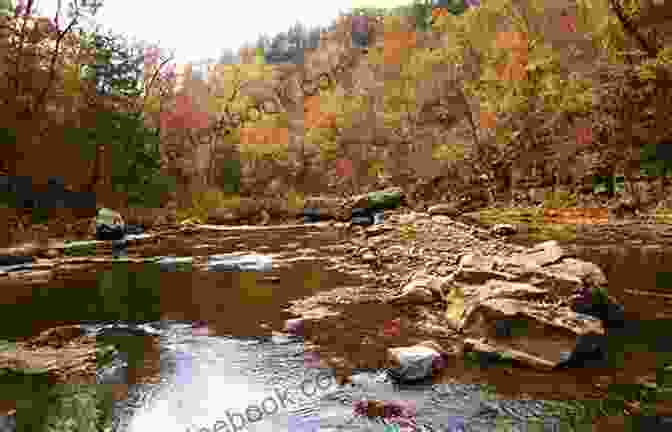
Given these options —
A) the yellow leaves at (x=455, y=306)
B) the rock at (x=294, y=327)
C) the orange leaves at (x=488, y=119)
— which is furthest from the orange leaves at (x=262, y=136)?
the yellow leaves at (x=455, y=306)

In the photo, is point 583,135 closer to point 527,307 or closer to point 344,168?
point 527,307

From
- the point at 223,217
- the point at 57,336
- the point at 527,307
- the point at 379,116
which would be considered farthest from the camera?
the point at 379,116

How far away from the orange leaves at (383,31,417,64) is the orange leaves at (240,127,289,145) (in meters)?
12.4

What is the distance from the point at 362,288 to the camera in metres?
8.91

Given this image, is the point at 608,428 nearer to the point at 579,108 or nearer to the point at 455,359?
the point at 455,359

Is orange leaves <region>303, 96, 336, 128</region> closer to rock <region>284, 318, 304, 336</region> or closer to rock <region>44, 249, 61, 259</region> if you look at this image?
rock <region>44, 249, 61, 259</region>

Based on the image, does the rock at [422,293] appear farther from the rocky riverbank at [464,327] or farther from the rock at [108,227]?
the rock at [108,227]

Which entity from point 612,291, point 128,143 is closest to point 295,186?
point 128,143

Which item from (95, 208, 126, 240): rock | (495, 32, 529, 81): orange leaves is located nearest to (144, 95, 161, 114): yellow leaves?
(95, 208, 126, 240): rock

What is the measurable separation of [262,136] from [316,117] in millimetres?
5949

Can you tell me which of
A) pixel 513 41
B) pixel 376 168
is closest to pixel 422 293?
pixel 513 41

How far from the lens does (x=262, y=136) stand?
43188mm

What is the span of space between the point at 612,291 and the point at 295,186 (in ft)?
122

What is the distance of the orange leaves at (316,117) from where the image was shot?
43188 mm
